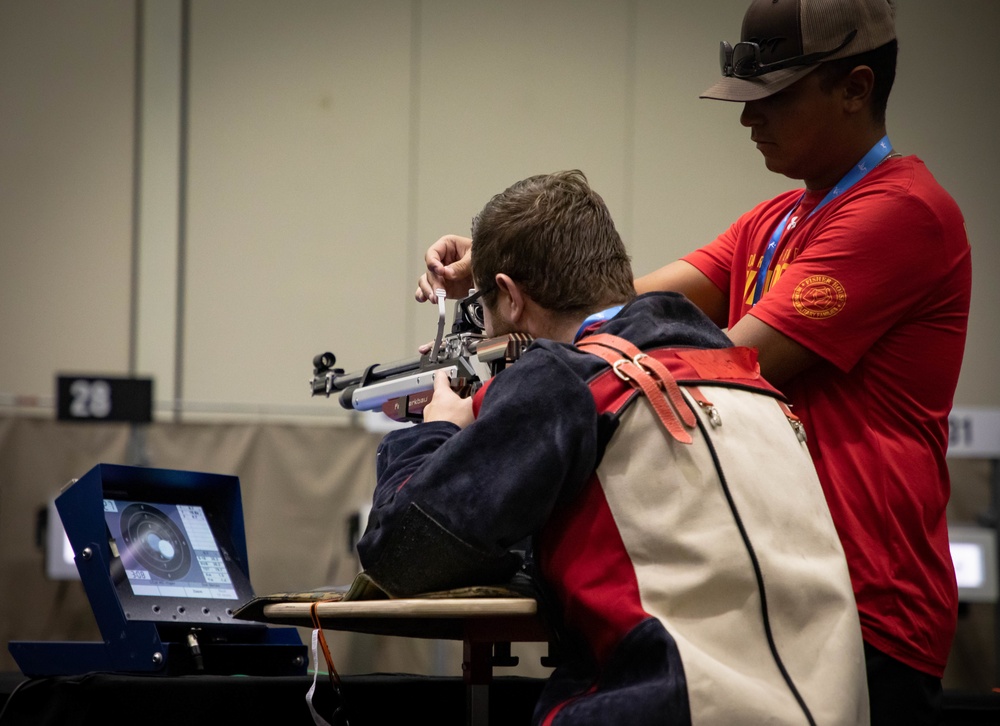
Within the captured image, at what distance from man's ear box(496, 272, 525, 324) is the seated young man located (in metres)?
0.18

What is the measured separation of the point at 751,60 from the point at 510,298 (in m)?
0.52

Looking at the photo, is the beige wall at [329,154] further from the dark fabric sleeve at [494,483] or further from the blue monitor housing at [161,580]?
the dark fabric sleeve at [494,483]

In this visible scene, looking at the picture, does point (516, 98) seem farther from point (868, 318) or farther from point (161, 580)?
point (868, 318)

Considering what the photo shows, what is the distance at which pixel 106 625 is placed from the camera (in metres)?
1.79

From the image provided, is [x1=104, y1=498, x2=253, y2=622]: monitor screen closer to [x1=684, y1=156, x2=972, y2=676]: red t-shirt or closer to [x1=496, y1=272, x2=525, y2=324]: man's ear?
[x1=496, y1=272, x2=525, y2=324]: man's ear

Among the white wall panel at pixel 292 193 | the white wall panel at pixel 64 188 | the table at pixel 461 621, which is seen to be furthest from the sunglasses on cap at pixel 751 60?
the white wall panel at pixel 64 188

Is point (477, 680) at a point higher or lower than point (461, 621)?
Answer: lower

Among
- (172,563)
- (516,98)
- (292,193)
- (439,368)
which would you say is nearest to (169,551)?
(172,563)

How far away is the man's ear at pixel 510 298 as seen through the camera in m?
1.54

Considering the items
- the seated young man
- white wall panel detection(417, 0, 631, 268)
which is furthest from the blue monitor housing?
white wall panel detection(417, 0, 631, 268)

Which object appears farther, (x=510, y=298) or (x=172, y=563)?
(x=172, y=563)

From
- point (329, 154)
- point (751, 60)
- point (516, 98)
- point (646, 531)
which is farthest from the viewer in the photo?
point (516, 98)

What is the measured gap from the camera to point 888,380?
62.3 inches

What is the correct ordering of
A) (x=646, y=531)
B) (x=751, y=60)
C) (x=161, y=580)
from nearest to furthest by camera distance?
1. (x=646, y=531)
2. (x=751, y=60)
3. (x=161, y=580)
